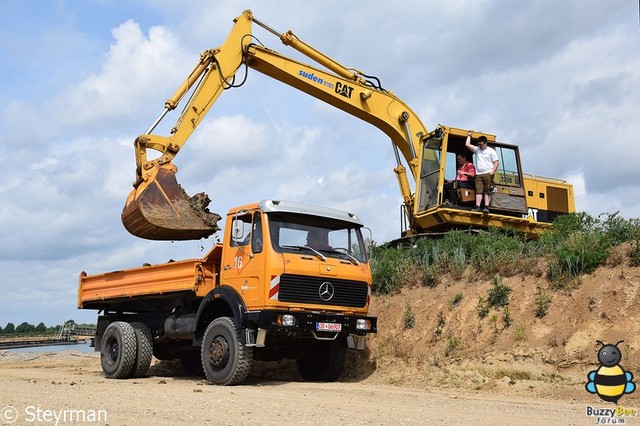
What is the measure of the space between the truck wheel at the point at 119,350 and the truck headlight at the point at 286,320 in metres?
4.29

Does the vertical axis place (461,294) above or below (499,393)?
above

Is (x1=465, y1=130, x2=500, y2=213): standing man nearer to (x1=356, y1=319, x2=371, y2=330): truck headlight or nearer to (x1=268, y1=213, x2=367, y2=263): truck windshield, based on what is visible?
(x1=268, y1=213, x2=367, y2=263): truck windshield

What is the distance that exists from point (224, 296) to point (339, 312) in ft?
6.64

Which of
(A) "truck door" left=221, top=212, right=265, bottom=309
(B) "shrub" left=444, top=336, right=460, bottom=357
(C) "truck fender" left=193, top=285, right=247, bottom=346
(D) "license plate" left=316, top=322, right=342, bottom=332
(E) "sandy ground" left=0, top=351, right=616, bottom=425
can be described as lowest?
(E) "sandy ground" left=0, top=351, right=616, bottom=425

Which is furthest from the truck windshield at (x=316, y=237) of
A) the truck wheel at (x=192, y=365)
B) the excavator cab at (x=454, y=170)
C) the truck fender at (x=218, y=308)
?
the truck wheel at (x=192, y=365)

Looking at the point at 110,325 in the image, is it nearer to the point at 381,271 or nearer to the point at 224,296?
the point at 224,296

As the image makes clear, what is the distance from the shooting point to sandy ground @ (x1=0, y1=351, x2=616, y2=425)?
7172 mm

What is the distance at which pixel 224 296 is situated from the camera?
11.7m

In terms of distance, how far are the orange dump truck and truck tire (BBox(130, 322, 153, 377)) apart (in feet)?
0.07

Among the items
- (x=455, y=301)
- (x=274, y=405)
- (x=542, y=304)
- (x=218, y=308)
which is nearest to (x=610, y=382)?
(x=542, y=304)

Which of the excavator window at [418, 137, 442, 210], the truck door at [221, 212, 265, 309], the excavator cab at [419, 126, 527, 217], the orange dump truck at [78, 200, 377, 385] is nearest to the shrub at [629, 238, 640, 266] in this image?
the orange dump truck at [78, 200, 377, 385]

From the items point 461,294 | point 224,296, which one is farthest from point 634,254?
point 224,296

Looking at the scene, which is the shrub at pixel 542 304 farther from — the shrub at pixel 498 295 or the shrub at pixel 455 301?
the shrub at pixel 455 301

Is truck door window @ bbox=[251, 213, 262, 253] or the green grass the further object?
the green grass
